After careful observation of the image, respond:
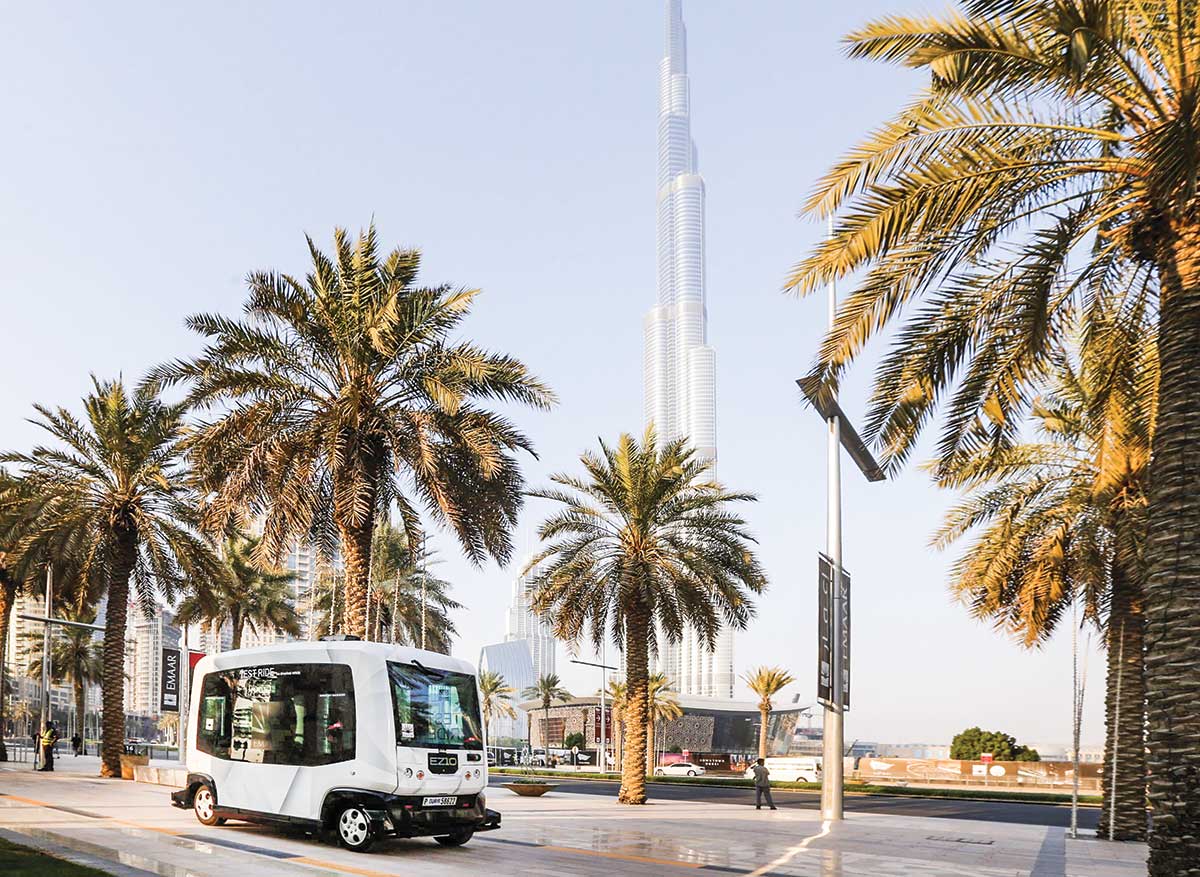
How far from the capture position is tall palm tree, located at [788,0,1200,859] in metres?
9.73

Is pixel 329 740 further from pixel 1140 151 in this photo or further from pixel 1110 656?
pixel 1110 656

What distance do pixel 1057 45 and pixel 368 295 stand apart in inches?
587

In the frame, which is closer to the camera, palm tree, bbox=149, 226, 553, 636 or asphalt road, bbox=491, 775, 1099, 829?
palm tree, bbox=149, 226, 553, 636

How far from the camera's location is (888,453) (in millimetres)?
14125

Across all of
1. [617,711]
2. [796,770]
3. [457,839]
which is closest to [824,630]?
[457,839]

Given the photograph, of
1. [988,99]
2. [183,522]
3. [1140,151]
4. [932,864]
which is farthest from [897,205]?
[183,522]

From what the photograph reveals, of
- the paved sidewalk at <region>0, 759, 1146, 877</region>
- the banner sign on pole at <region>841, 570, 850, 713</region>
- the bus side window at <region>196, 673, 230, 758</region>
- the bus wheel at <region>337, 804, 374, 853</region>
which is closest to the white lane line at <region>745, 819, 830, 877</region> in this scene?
the paved sidewalk at <region>0, 759, 1146, 877</region>

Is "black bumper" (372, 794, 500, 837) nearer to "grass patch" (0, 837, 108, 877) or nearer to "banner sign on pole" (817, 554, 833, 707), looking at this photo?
"grass patch" (0, 837, 108, 877)

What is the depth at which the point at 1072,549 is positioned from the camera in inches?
867

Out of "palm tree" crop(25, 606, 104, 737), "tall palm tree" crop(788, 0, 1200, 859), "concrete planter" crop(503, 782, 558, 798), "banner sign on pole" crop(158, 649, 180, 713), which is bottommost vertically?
"palm tree" crop(25, 606, 104, 737)

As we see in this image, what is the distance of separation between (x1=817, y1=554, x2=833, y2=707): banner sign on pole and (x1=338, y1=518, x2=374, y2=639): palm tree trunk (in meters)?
8.60

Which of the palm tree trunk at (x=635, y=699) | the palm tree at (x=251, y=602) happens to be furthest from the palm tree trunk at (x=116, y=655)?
the palm tree trunk at (x=635, y=699)

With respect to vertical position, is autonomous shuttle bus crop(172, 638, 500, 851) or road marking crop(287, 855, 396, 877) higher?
autonomous shuttle bus crop(172, 638, 500, 851)

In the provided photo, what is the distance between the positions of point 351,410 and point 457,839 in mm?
9104
